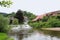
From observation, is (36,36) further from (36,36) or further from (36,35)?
(36,35)

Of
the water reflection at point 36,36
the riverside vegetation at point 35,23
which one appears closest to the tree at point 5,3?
the riverside vegetation at point 35,23

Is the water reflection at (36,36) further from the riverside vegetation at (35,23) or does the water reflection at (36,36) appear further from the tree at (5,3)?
the tree at (5,3)

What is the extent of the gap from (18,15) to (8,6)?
54.2 metres

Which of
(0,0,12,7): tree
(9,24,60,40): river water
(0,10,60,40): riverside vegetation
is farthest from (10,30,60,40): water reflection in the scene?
(0,0,12,7): tree

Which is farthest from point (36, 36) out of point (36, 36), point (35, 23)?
point (35, 23)

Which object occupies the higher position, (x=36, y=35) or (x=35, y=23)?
(x=36, y=35)

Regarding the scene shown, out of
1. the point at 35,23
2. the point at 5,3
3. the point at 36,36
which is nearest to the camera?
the point at 5,3

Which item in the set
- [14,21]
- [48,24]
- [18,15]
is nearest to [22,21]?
[18,15]

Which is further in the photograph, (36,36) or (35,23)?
(35,23)

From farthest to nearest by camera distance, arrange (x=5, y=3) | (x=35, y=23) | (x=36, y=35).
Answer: (x=35, y=23)
(x=36, y=35)
(x=5, y=3)

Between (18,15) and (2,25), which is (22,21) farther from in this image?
(2,25)

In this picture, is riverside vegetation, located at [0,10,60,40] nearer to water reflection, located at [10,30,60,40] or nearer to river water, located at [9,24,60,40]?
river water, located at [9,24,60,40]

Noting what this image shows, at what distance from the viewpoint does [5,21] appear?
27.0m

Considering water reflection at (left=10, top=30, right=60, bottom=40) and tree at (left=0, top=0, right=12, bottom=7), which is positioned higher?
tree at (left=0, top=0, right=12, bottom=7)
